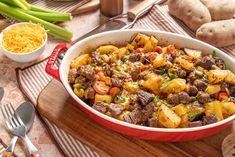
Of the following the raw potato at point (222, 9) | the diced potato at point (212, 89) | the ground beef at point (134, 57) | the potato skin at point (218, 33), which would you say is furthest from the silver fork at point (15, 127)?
the raw potato at point (222, 9)

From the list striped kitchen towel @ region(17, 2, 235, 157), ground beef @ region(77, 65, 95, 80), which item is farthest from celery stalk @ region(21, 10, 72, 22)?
ground beef @ region(77, 65, 95, 80)

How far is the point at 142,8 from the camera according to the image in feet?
8.23

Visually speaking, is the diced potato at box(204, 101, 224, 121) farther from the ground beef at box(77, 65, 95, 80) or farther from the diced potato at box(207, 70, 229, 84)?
the ground beef at box(77, 65, 95, 80)

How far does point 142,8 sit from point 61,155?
1260 millimetres

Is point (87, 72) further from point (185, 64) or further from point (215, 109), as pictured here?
point (215, 109)

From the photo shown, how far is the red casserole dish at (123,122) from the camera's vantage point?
4.86 feet

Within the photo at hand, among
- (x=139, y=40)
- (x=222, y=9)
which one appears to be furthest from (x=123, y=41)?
(x=222, y=9)

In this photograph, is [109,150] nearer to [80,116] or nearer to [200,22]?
[80,116]

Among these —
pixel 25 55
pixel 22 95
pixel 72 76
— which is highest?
pixel 72 76

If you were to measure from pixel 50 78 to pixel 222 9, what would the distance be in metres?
1.20

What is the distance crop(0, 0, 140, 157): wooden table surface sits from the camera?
169cm

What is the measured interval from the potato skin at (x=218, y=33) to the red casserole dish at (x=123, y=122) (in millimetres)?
373

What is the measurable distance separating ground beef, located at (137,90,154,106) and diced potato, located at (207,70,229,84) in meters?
0.31

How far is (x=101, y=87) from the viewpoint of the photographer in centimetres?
168
